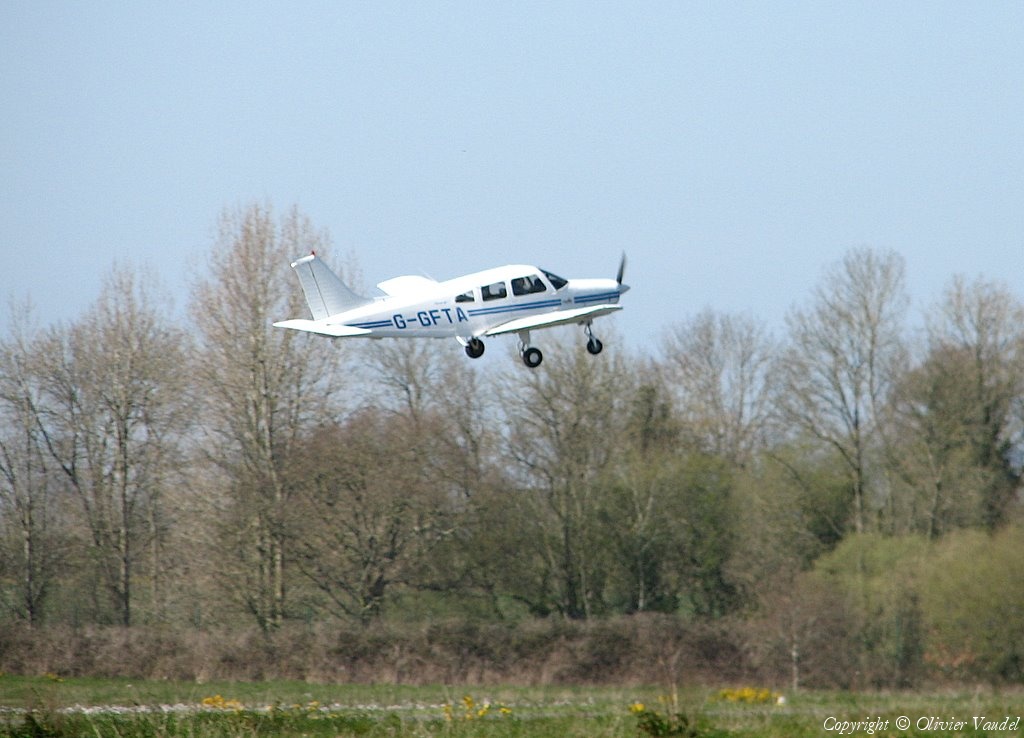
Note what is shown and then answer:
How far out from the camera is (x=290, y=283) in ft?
162

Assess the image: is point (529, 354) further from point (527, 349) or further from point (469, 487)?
point (469, 487)

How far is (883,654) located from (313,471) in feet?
63.7

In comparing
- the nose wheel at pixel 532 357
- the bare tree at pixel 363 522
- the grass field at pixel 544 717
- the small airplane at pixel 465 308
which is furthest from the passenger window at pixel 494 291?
the bare tree at pixel 363 522

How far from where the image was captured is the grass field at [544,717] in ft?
53.6

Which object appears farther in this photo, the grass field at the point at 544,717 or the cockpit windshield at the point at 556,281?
the cockpit windshield at the point at 556,281

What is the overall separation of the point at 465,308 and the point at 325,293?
122 inches

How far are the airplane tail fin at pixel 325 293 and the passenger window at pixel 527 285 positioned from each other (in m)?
3.15

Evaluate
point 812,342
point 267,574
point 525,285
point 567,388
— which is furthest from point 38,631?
point 812,342

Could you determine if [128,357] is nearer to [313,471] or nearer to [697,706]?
[313,471]

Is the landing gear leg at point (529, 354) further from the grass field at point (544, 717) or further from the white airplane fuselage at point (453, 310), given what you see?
the grass field at point (544, 717)

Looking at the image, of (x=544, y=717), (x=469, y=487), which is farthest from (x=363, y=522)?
(x=544, y=717)

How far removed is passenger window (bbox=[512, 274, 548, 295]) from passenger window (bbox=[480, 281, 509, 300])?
0.24 meters

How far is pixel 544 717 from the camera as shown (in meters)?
18.4

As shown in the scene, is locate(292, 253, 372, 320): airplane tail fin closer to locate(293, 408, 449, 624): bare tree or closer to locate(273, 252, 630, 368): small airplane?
locate(273, 252, 630, 368): small airplane
